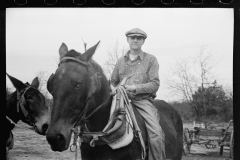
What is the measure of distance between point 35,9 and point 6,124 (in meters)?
1.74

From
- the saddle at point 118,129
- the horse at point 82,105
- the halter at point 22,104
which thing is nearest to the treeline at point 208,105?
the horse at point 82,105

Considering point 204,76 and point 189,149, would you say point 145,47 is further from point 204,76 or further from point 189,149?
point 189,149

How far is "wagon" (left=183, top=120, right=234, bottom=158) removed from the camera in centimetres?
353

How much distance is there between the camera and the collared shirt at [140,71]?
122 inches

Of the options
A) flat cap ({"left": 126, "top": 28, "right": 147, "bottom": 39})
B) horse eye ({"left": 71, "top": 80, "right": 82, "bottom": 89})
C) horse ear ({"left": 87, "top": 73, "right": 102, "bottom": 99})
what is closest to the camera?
horse eye ({"left": 71, "top": 80, "right": 82, "bottom": 89})

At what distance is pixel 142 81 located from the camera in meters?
3.12

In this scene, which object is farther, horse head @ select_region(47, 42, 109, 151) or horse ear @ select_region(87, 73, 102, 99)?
horse ear @ select_region(87, 73, 102, 99)

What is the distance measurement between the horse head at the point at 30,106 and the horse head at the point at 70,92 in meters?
1.11

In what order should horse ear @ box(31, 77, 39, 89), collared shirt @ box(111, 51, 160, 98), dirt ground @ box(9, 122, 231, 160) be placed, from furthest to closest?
horse ear @ box(31, 77, 39, 89), dirt ground @ box(9, 122, 231, 160), collared shirt @ box(111, 51, 160, 98)

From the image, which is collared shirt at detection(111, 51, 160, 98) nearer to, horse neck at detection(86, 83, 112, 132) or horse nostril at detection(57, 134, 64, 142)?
horse neck at detection(86, 83, 112, 132)

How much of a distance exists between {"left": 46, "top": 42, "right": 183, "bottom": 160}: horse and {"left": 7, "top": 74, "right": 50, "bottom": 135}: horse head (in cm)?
103

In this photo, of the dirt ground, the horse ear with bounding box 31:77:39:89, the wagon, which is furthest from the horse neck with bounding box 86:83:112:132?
the wagon

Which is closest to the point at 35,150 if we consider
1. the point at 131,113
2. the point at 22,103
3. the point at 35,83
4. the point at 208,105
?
the point at 22,103

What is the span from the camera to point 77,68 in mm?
2463
